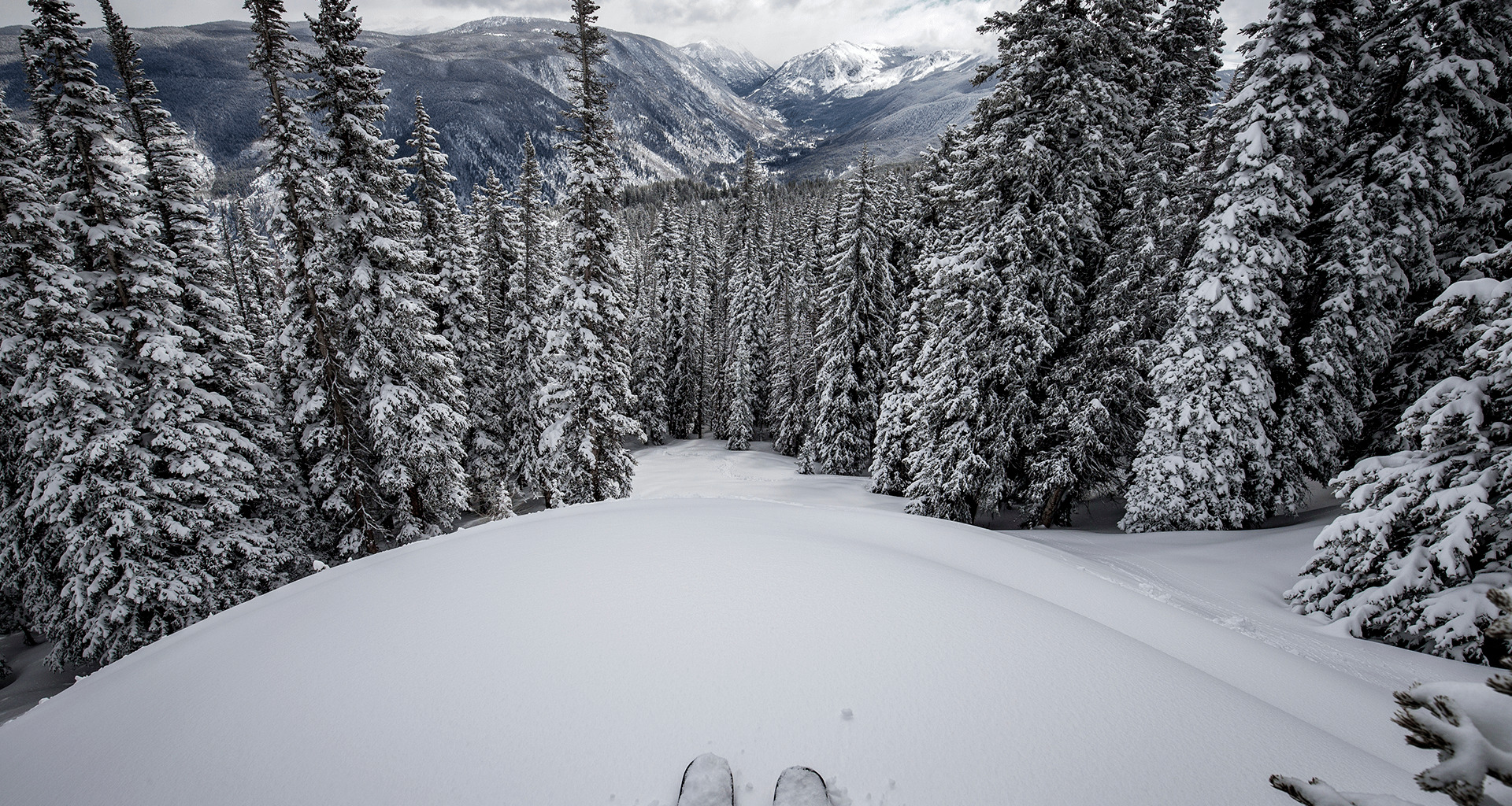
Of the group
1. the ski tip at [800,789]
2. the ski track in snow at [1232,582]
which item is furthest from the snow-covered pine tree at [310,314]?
the ski tip at [800,789]

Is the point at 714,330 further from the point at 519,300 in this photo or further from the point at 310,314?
the point at 310,314

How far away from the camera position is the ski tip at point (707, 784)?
3.48m

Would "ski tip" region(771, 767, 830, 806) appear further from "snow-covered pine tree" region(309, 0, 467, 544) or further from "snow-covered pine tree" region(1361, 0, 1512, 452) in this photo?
"snow-covered pine tree" region(1361, 0, 1512, 452)

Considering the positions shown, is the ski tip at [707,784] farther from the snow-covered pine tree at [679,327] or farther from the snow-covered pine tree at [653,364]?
the snow-covered pine tree at [679,327]

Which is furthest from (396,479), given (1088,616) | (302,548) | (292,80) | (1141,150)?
(1141,150)

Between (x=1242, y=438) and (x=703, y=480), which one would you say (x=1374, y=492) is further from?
(x=703, y=480)

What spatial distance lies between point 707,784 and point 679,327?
4289 centimetres

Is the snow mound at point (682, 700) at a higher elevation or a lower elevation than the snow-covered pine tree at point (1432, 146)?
lower

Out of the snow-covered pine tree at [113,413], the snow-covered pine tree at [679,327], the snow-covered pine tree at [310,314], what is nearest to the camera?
the snow-covered pine tree at [113,413]

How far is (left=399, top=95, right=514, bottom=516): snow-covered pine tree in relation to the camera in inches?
789

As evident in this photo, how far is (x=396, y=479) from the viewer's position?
15727 millimetres

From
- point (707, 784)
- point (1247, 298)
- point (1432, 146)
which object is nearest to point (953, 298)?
point (1247, 298)

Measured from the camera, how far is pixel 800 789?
3533 millimetres

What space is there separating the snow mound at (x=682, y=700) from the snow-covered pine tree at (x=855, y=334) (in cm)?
2137
